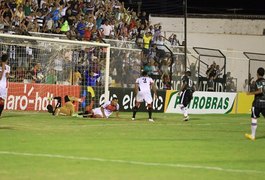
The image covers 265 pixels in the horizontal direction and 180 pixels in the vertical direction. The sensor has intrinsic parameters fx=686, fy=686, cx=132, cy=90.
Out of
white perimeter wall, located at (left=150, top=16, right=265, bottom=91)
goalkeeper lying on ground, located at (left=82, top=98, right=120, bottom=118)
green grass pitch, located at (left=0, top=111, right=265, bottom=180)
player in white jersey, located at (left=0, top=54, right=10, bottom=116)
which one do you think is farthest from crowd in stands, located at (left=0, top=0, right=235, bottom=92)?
green grass pitch, located at (left=0, top=111, right=265, bottom=180)

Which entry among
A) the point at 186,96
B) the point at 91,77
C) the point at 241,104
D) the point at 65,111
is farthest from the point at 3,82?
the point at 241,104

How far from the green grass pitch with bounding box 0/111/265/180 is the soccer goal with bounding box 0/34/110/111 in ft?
21.4

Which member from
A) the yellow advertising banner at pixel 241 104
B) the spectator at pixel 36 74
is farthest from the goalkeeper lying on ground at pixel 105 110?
the yellow advertising banner at pixel 241 104

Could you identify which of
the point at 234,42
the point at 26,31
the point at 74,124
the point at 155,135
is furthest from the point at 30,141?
the point at 234,42

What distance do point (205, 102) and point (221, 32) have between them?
11.2 m

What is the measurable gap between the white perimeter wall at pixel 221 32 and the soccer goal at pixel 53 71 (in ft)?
47.4

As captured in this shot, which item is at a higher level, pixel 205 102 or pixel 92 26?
pixel 92 26

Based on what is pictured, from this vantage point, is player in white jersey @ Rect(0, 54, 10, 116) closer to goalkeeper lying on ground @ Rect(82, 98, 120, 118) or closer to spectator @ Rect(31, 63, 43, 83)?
goalkeeper lying on ground @ Rect(82, 98, 120, 118)

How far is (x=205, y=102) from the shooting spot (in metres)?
38.3

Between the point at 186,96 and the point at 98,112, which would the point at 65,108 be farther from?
the point at 186,96

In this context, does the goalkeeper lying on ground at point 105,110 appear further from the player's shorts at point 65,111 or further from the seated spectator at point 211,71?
the seated spectator at point 211,71

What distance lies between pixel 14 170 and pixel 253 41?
123ft

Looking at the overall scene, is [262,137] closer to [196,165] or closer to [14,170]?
[196,165]

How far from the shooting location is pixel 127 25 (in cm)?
3997
